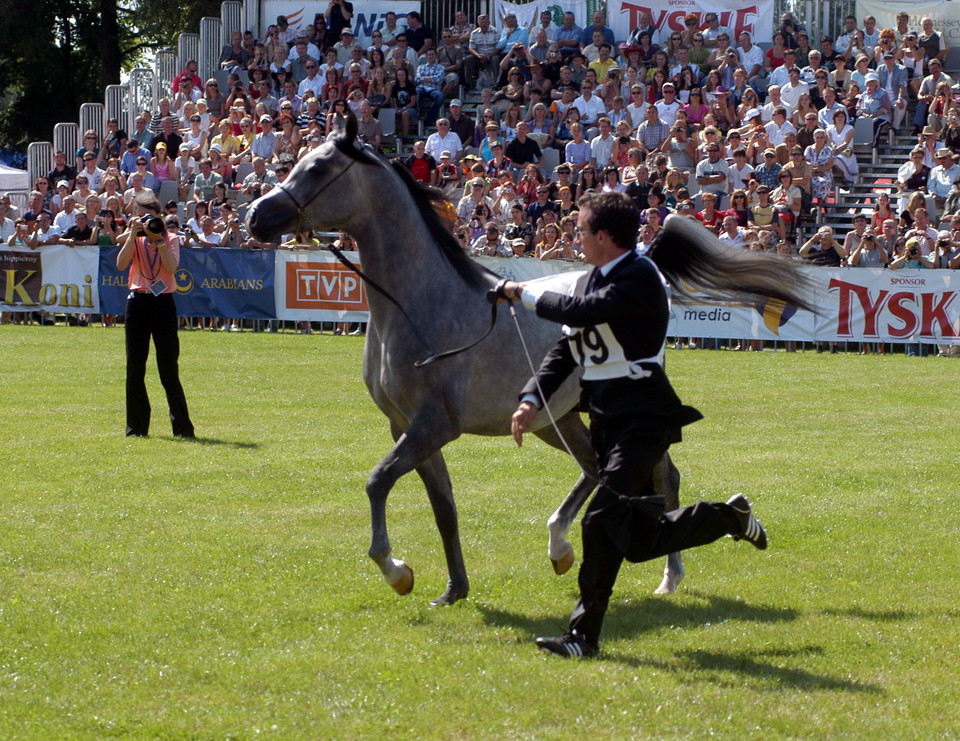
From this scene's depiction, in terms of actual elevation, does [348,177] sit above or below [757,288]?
above

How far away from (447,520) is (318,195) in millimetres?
1887

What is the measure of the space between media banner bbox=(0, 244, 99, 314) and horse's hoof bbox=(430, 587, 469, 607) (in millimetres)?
18658

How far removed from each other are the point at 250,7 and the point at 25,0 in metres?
13.9

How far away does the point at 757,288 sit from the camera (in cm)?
648

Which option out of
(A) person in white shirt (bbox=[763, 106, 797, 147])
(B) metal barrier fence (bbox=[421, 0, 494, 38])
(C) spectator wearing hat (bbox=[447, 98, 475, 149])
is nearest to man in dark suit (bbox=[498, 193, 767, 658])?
(A) person in white shirt (bbox=[763, 106, 797, 147])

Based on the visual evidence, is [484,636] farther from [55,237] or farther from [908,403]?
[55,237]

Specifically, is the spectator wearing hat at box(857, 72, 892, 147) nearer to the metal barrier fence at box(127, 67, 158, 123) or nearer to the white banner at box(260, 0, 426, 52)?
the white banner at box(260, 0, 426, 52)

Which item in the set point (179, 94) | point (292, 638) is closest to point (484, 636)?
point (292, 638)

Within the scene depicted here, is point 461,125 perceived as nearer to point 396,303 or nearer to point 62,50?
point 396,303

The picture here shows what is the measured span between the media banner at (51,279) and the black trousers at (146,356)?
40.4 ft

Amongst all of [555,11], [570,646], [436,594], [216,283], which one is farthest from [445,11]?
[570,646]

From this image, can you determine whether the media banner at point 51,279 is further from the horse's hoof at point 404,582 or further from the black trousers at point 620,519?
the black trousers at point 620,519

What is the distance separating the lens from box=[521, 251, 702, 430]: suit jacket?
18.0 ft

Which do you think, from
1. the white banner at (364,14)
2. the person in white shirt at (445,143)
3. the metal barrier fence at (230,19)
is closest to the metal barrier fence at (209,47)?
the metal barrier fence at (230,19)
